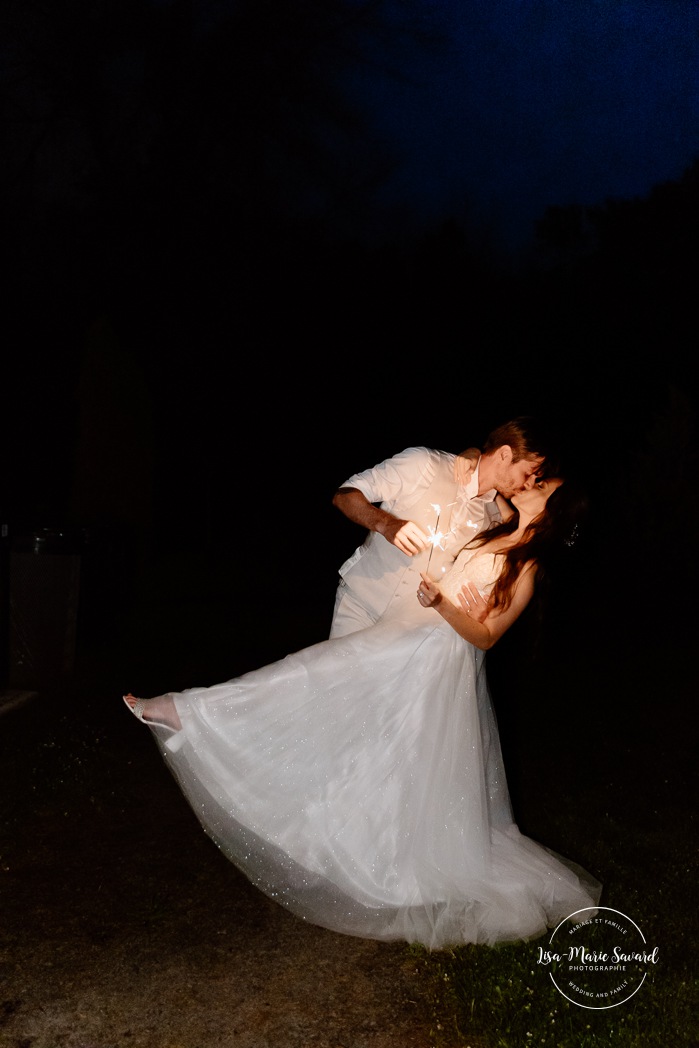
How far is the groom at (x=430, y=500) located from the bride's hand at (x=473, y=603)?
0.84ft

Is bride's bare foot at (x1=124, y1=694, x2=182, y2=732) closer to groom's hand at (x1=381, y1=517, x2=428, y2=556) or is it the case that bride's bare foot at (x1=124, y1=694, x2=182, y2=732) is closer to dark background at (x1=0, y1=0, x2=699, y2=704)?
groom's hand at (x1=381, y1=517, x2=428, y2=556)

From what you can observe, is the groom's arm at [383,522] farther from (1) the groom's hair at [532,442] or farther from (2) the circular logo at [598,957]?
(2) the circular logo at [598,957]

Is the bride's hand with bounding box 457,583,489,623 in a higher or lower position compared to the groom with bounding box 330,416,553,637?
lower

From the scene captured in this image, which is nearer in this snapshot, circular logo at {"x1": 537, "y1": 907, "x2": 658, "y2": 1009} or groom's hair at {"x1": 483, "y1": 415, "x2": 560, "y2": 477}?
circular logo at {"x1": 537, "y1": 907, "x2": 658, "y2": 1009}

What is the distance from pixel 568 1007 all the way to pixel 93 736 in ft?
12.8

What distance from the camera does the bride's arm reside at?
12.8ft

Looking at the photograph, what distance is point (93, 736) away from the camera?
659 cm

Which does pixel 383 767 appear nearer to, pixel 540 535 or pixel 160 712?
pixel 160 712

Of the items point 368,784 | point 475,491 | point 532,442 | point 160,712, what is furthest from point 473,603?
point 160,712

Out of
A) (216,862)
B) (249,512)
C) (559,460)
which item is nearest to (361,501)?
(559,460)

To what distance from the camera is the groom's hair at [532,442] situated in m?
4.13

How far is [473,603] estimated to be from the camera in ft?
13.3

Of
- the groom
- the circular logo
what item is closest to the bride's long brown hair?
the groom

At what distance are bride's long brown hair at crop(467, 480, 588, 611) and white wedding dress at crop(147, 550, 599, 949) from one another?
0.09m
